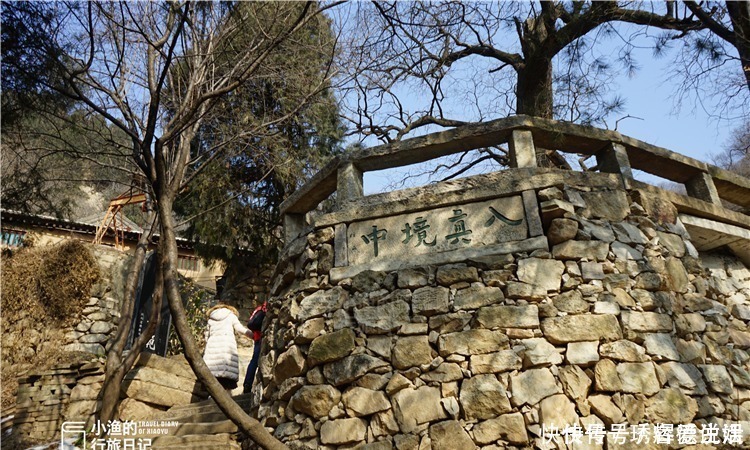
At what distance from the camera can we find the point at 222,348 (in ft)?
17.9

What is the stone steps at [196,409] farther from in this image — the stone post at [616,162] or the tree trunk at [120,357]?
the stone post at [616,162]

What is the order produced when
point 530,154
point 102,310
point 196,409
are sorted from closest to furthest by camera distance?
point 530,154 → point 196,409 → point 102,310

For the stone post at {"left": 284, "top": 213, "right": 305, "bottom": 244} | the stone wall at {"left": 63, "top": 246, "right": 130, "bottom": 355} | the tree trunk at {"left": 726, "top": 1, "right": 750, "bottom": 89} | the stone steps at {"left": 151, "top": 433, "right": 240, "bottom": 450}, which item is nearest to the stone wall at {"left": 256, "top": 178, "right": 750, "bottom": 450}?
the stone steps at {"left": 151, "top": 433, "right": 240, "bottom": 450}

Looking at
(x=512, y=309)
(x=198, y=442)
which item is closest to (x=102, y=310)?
(x=198, y=442)

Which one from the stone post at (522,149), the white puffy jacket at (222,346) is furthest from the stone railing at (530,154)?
the white puffy jacket at (222,346)

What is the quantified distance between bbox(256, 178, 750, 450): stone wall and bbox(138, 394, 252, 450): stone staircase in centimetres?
63

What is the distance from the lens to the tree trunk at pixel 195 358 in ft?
11.3

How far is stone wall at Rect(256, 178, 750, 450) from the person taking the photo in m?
3.12

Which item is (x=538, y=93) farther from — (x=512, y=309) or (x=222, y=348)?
(x=222, y=348)

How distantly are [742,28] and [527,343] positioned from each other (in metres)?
4.31

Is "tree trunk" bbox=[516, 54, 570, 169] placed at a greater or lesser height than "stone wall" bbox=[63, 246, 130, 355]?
greater

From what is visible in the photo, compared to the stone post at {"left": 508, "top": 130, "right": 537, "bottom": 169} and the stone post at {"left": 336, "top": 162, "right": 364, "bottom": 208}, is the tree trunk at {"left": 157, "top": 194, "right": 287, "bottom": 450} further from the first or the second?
the stone post at {"left": 508, "top": 130, "right": 537, "bottom": 169}

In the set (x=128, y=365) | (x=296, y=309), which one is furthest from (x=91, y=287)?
(x=296, y=309)

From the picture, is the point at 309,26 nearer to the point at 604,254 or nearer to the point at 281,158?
the point at 281,158
